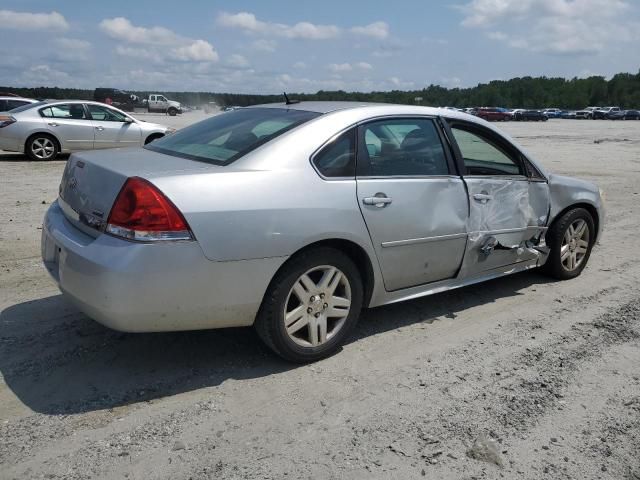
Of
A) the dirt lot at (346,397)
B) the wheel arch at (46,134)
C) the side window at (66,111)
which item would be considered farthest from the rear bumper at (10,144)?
the dirt lot at (346,397)

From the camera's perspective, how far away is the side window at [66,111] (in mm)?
14266

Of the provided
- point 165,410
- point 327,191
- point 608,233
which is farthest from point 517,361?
point 608,233

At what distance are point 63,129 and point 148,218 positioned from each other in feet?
41.7

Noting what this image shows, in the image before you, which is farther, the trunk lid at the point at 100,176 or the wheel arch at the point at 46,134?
the wheel arch at the point at 46,134

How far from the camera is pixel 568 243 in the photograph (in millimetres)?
5477

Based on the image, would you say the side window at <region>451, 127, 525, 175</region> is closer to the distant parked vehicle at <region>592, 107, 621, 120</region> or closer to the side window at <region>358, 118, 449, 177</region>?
the side window at <region>358, 118, 449, 177</region>

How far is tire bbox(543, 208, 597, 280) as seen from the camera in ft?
17.4

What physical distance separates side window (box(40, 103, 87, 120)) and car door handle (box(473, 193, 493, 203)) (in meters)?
12.6

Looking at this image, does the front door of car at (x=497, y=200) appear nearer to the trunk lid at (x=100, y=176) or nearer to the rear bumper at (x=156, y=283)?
the rear bumper at (x=156, y=283)

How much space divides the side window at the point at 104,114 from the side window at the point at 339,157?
12.6 meters

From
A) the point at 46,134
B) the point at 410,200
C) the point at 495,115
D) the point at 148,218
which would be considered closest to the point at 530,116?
the point at 495,115

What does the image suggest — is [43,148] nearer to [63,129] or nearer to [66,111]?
[63,129]

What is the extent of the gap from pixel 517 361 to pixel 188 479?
7.39 ft

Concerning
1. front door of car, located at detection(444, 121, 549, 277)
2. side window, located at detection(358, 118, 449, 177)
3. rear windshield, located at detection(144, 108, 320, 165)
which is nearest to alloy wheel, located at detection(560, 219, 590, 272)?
front door of car, located at detection(444, 121, 549, 277)
